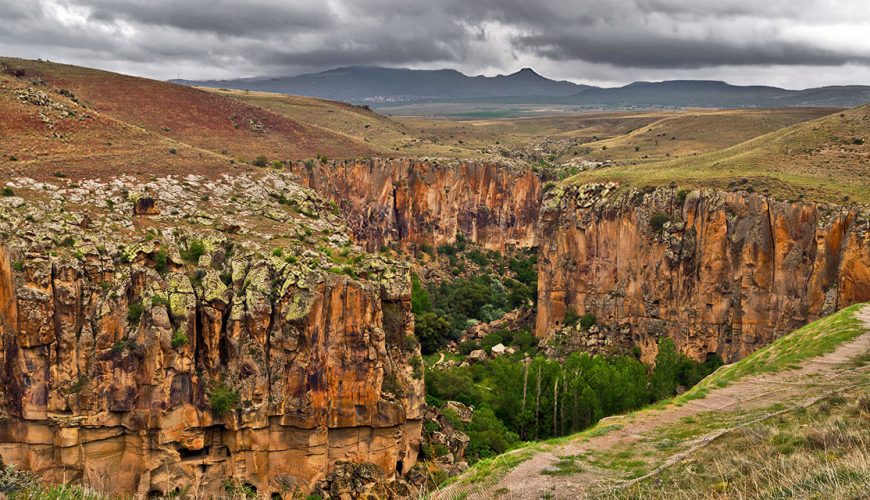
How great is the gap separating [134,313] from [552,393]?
991 inches

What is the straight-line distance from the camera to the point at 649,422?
25609mm

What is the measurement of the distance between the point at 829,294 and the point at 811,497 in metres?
37.3

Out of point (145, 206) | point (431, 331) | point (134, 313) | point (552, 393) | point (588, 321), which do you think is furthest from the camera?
point (431, 331)

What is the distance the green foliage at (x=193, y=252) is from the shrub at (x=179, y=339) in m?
4.85

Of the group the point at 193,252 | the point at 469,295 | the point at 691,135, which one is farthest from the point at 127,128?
the point at 691,135

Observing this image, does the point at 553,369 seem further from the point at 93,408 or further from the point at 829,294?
the point at 93,408

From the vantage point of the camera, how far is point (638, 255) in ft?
195

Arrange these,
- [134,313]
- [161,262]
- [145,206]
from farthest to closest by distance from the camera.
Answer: [145,206] < [161,262] < [134,313]

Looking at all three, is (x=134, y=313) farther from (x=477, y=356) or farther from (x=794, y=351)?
(x=477, y=356)

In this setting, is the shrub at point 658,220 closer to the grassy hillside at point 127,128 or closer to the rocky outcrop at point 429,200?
the grassy hillside at point 127,128

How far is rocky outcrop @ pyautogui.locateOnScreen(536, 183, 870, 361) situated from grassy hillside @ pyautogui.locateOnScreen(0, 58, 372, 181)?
1255 inches

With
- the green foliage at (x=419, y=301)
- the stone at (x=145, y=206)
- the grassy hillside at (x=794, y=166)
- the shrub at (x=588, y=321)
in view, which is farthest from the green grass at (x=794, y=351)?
the green foliage at (x=419, y=301)

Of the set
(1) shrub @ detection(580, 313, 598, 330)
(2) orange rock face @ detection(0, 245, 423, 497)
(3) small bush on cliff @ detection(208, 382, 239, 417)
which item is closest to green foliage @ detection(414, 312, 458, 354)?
(1) shrub @ detection(580, 313, 598, 330)

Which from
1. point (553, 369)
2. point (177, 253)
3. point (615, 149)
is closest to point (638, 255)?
point (553, 369)
